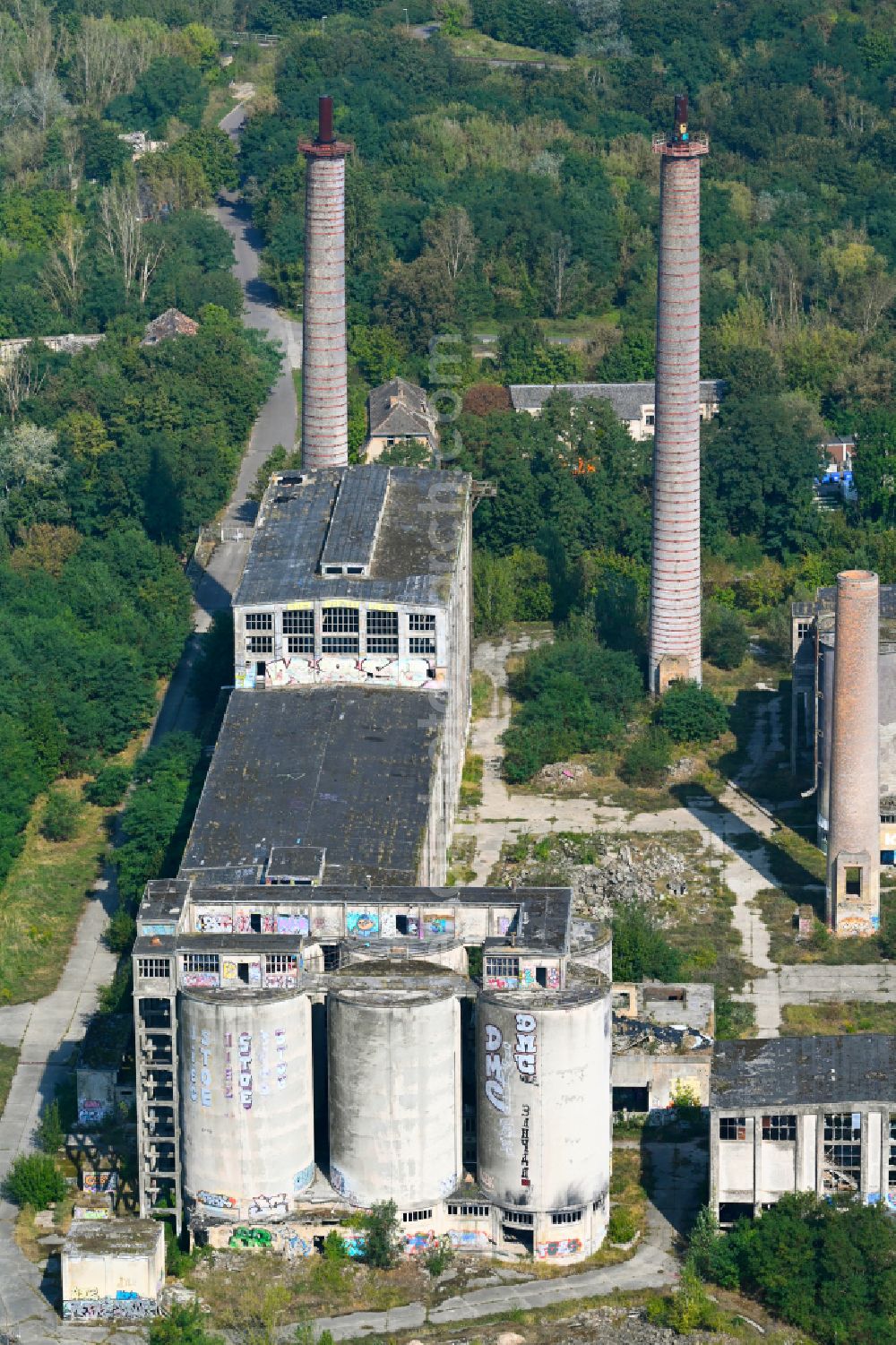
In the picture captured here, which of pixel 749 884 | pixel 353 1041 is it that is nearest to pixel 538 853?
pixel 749 884

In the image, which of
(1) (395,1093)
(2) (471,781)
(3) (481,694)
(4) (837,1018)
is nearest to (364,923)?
(1) (395,1093)

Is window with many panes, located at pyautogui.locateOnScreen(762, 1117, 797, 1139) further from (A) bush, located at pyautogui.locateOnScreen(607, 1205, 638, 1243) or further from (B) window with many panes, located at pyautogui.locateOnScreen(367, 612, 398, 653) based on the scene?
(B) window with many panes, located at pyautogui.locateOnScreen(367, 612, 398, 653)

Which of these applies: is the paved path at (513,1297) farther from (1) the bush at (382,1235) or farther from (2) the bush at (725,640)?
(2) the bush at (725,640)

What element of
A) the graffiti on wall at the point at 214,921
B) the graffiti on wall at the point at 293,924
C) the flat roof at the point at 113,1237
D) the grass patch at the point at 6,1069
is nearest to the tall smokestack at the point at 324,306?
the grass patch at the point at 6,1069

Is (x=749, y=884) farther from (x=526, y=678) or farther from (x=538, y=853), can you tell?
(x=526, y=678)

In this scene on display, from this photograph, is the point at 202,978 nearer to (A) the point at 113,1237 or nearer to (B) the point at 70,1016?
(A) the point at 113,1237

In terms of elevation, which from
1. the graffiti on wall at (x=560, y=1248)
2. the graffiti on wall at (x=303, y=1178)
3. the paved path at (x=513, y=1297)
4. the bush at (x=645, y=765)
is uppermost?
the graffiti on wall at (x=303, y=1178)
